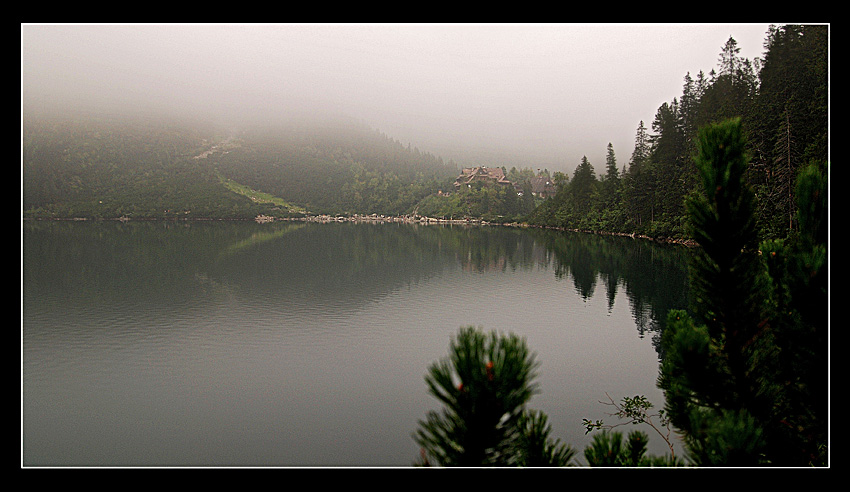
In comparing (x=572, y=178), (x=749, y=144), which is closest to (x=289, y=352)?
(x=749, y=144)

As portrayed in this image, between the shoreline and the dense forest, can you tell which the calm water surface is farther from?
the shoreline

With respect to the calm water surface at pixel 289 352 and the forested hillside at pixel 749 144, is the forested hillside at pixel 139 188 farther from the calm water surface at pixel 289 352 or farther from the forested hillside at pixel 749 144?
the calm water surface at pixel 289 352

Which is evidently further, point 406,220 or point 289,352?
point 406,220

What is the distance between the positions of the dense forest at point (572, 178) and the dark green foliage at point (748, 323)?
7.8 inches

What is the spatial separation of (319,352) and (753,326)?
1385 cm

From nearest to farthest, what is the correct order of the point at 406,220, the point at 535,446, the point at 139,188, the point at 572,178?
1. the point at 535,446
2. the point at 572,178
3. the point at 406,220
4. the point at 139,188

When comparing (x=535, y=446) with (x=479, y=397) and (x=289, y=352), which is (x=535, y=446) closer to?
(x=479, y=397)

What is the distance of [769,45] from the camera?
37.9 meters

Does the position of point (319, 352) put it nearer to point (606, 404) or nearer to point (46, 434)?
point (46, 434)

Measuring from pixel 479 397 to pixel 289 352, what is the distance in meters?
14.6

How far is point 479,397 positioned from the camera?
171 centimetres

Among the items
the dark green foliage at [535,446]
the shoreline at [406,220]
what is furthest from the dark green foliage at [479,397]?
the shoreline at [406,220]

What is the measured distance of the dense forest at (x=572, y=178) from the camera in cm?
2861

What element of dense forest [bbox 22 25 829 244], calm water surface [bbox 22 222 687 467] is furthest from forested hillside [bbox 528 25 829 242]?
calm water surface [bbox 22 222 687 467]
